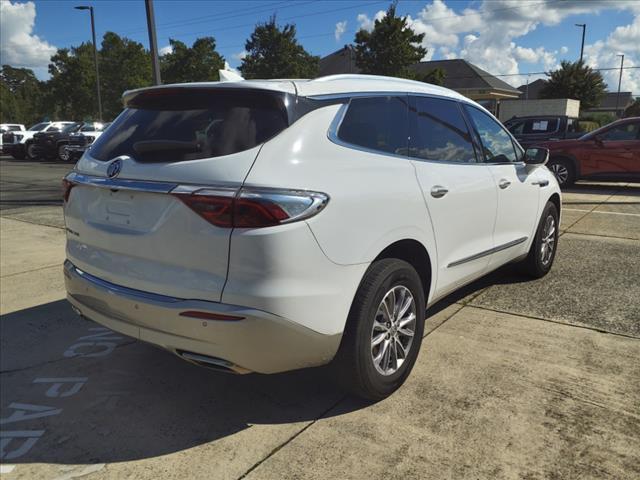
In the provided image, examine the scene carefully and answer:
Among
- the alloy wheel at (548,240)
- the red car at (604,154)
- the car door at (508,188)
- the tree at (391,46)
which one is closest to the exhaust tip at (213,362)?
the car door at (508,188)

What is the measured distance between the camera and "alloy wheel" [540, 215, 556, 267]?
5.15m

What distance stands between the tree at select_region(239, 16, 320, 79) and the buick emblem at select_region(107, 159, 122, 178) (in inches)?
1433

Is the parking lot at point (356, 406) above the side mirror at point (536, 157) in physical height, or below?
below

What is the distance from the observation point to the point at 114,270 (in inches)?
110

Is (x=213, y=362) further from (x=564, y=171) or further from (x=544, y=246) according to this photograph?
(x=564, y=171)

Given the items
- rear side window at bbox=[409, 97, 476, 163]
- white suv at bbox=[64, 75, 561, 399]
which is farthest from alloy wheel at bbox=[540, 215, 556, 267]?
white suv at bbox=[64, 75, 561, 399]

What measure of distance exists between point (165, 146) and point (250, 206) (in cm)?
62

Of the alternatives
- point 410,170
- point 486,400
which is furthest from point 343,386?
point 410,170

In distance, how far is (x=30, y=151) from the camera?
86.8 feet

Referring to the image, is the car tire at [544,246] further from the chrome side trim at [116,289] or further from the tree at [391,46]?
the tree at [391,46]

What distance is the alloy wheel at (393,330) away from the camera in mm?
2971

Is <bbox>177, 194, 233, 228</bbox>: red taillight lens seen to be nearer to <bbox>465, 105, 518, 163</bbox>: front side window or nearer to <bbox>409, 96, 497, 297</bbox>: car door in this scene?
<bbox>409, 96, 497, 297</bbox>: car door

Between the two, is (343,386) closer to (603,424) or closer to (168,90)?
(603,424)

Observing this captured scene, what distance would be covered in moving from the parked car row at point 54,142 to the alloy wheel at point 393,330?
23.4m
